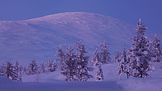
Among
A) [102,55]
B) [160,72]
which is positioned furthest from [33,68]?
[160,72]

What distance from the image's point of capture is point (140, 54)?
53.2 meters

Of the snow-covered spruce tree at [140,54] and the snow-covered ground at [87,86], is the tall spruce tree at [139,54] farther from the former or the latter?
the snow-covered ground at [87,86]

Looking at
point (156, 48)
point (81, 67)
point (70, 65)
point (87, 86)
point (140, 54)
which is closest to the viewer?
point (87, 86)

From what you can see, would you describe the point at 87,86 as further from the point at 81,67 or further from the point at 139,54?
the point at 81,67

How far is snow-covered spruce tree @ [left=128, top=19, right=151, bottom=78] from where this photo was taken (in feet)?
174

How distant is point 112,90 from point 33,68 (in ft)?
367

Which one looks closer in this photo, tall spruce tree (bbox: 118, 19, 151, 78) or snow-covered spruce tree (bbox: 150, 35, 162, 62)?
tall spruce tree (bbox: 118, 19, 151, 78)

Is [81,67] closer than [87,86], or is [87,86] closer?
[87,86]

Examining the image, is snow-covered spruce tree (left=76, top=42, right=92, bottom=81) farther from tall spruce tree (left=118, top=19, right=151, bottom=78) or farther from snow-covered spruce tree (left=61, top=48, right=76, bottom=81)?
tall spruce tree (left=118, top=19, right=151, bottom=78)

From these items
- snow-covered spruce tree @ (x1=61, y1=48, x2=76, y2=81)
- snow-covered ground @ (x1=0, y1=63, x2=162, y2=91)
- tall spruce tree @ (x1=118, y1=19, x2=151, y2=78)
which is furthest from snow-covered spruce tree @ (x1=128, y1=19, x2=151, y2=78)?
snow-covered ground @ (x1=0, y1=63, x2=162, y2=91)

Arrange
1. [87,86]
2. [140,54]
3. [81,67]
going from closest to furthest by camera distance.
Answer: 1. [87,86]
2. [140,54]
3. [81,67]

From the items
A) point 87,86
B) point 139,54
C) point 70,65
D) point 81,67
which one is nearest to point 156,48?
point 70,65

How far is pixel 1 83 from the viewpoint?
24000mm

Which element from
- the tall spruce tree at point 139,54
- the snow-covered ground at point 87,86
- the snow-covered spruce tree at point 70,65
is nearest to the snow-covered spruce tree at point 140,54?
the tall spruce tree at point 139,54
